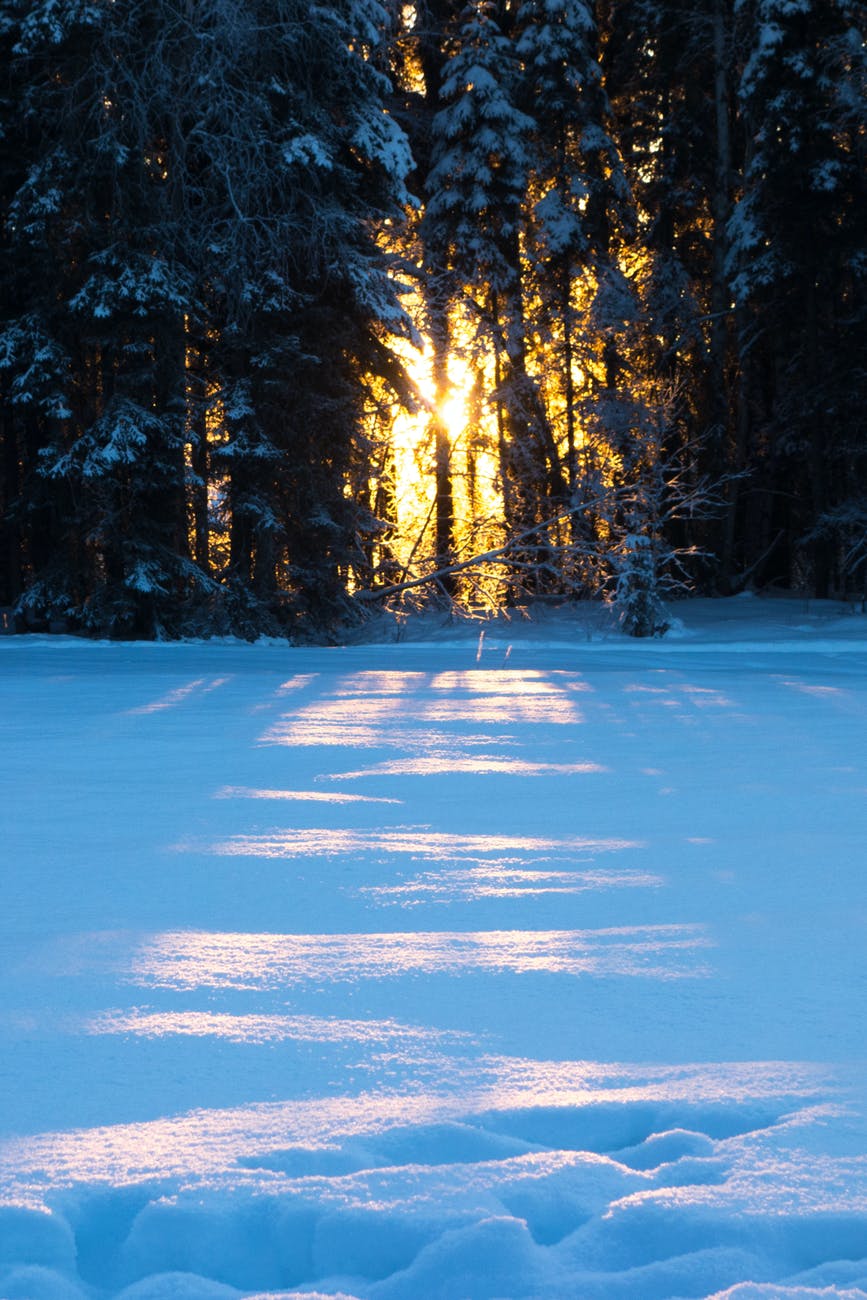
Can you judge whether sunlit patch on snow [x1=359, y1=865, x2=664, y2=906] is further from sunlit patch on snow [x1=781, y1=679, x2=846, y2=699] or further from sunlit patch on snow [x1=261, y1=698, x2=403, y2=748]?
sunlit patch on snow [x1=781, y1=679, x2=846, y2=699]

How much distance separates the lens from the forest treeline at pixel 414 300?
14.9 meters

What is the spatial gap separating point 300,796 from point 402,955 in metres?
2.19

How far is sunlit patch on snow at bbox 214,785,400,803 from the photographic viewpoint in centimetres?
509

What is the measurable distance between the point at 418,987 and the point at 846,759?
385cm

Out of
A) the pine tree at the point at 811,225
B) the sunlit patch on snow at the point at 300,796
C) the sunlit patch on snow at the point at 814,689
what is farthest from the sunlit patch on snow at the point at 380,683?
the pine tree at the point at 811,225

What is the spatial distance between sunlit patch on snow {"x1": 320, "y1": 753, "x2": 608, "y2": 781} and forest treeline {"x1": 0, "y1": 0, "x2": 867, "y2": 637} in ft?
30.0

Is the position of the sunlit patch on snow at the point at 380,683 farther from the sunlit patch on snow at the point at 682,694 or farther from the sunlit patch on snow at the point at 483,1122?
the sunlit patch on snow at the point at 483,1122

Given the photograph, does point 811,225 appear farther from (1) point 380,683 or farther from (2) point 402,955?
(2) point 402,955

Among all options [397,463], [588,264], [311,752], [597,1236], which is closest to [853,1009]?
[597,1236]

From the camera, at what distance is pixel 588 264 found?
886 inches

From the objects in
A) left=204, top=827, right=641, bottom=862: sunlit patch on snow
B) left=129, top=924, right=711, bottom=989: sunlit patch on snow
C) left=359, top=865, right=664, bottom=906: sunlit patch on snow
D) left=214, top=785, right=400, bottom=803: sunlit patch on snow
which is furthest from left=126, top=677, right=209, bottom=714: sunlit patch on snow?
left=129, top=924, right=711, bottom=989: sunlit patch on snow

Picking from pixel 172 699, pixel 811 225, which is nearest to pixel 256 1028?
pixel 172 699

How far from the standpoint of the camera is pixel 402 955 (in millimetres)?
3033

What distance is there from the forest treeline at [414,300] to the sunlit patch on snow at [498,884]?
37.1 feet
